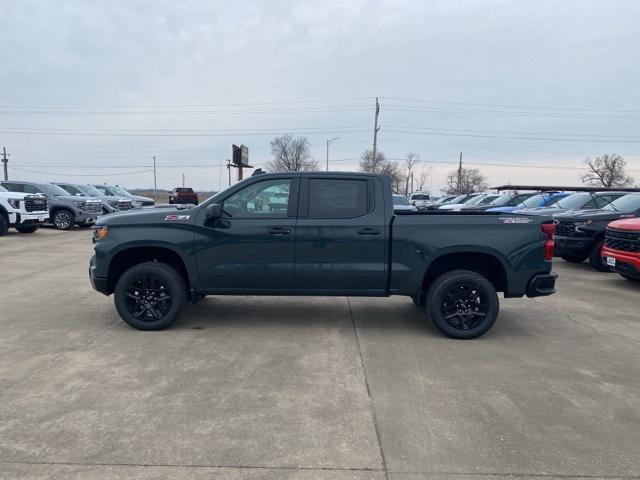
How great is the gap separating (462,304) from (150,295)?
3.61 meters

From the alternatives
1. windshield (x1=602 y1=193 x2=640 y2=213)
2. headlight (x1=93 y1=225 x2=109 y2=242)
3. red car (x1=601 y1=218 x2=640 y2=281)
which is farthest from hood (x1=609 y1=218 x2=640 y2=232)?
headlight (x1=93 y1=225 x2=109 y2=242)

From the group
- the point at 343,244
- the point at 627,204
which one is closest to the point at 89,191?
the point at 343,244

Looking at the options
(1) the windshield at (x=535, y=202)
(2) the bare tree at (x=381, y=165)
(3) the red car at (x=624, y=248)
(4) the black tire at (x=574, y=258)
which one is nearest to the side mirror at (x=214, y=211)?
(3) the red car at (x=624, y=248)

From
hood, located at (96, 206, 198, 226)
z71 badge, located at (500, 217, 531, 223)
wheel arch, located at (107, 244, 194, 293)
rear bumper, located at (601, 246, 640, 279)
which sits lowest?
rear bumper, located at (601, 246, 640, 279)

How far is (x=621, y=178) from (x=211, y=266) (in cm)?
10180

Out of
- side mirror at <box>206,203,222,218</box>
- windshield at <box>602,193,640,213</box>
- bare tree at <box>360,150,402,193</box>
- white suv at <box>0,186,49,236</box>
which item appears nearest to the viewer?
side mirror at <box>206,203,222,218</box>

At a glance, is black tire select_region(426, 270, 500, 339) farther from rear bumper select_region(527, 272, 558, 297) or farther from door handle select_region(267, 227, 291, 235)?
door handle select_region(267, 227, 291, 235)

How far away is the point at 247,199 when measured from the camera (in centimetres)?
567

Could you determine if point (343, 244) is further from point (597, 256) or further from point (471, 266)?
point (597, 256)

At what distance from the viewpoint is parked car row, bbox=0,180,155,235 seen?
16.1 meters

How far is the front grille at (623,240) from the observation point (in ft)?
26.1

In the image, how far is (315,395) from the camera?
4012 millimetres

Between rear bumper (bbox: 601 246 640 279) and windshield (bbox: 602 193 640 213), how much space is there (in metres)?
2.23

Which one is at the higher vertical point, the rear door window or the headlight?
the rear door window
